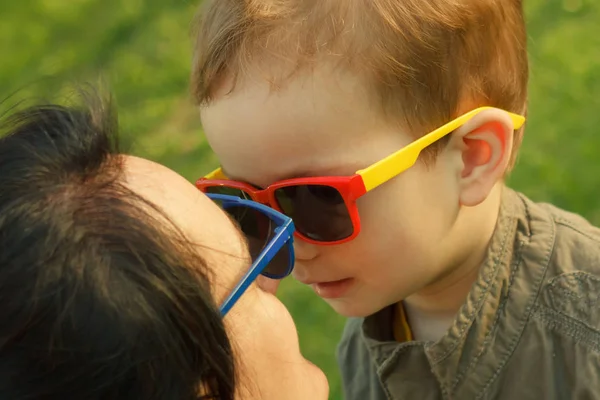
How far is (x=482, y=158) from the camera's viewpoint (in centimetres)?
167

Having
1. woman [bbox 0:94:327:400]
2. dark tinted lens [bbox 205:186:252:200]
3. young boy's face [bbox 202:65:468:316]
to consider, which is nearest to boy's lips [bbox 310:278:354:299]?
young boy's face [bbox 202:65:468:316]

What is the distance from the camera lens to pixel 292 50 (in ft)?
4.89

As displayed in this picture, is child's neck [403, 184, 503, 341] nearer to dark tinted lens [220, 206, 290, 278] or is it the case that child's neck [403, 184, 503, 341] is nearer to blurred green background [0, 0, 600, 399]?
dark tinted lens [220, 206, 290, 278]

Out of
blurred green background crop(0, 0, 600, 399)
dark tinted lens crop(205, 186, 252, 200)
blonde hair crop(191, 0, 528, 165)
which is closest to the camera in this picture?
blonde hair crop(191, 0, 528, 165)

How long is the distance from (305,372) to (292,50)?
23.1 inches

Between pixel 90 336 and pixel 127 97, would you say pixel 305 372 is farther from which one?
pixel 127 97

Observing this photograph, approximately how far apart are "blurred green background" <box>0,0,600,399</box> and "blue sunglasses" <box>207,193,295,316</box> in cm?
96

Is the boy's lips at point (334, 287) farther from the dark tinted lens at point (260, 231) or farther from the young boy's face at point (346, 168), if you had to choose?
the dark tinted lens at point (260, 231)

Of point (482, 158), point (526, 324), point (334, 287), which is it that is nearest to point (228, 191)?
point (334, 287)

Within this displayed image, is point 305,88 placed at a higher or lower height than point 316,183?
higher

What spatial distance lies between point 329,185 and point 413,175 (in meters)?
0.19

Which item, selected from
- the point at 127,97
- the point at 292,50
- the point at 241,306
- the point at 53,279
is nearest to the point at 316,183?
the point at 292,50

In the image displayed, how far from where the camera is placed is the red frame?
1.52 metres

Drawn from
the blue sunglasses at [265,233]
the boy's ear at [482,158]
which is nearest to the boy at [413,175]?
the boy's ear at [482,158]
